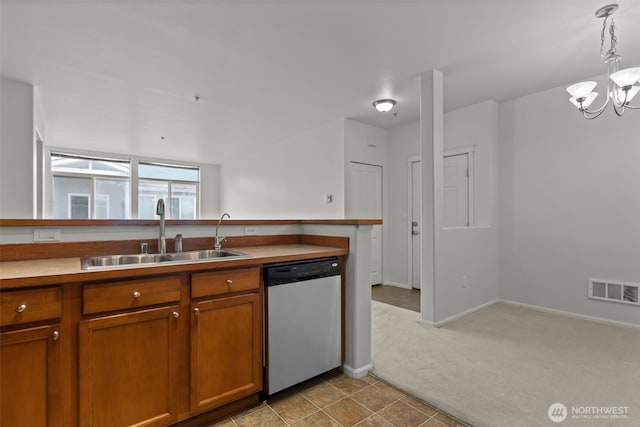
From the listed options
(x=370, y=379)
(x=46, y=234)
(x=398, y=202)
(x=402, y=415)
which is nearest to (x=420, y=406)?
(x=402, y=415)

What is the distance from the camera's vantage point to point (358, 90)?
3605mm

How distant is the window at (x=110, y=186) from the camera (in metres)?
6.83

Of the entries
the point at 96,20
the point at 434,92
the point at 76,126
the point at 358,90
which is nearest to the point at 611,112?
the point at 434,92

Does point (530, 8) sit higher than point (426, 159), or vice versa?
point (530, 8)

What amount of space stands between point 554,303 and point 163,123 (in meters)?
5.98

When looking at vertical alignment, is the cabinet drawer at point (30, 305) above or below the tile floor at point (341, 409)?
above

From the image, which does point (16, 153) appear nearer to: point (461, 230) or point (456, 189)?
point (461, 230)

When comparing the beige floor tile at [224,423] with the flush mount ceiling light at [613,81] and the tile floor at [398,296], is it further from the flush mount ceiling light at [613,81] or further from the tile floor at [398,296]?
the flush mount ceiling light at [613,81]

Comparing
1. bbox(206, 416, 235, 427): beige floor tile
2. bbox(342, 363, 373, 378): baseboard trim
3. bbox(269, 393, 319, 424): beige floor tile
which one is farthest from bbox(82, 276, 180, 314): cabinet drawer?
A: bbox(342, 363, 373, 378): baseboard trim

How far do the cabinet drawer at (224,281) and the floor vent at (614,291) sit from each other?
12.1ft

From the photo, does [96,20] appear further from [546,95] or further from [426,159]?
[546,95]

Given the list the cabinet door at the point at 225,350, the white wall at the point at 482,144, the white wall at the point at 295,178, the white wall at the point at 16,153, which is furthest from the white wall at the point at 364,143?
the white wall at the point at 16,153

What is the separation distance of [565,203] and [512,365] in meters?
2.24

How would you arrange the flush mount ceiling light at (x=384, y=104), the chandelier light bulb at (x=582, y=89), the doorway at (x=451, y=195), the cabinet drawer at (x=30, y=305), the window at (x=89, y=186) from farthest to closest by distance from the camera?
1. the window at (x=89, y=186)
2. the doorway at (x=451, y=195)
3. the flush mount ceiling light at (x=384, y=104)
4. the chandelier light bulb at (x=582, y=89)
5. the cabinet drawer at (x=30, y=305)
